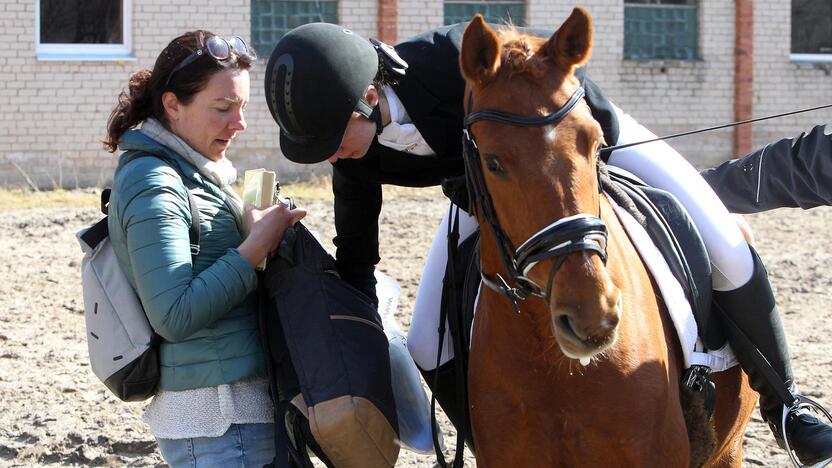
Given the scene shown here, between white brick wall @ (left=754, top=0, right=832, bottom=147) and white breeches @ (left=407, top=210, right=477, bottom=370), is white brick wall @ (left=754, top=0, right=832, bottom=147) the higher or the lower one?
the higher one

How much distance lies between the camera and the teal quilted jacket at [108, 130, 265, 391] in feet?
10.4

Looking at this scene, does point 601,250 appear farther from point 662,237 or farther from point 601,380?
point 662,237

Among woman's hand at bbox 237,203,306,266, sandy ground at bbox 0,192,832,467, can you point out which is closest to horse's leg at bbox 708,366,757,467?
sandy ground at bbox 0,192,832,467

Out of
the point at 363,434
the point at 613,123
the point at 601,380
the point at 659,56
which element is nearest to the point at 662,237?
the point at 613,123

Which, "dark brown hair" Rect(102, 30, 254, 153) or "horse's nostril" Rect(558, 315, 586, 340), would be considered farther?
"dark brown hair" Rect(102, 30, 254, 153)

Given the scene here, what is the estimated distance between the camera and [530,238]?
274cm

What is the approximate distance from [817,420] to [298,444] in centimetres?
195

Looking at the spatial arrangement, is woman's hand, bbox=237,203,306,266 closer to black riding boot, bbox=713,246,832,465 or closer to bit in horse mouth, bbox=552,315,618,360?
bit in horse mouth, bbox=552,315,618,360

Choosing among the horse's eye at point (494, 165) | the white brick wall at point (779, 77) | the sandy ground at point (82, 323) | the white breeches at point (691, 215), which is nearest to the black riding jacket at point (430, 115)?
the white breeches at point (691, 215)

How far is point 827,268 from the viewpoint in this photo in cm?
978

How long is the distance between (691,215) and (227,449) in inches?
72.3

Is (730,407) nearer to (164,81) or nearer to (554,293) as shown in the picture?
(554,293)

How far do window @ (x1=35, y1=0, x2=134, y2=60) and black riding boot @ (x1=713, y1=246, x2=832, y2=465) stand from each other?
13.1 m

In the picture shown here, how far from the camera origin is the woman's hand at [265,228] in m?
3.39
